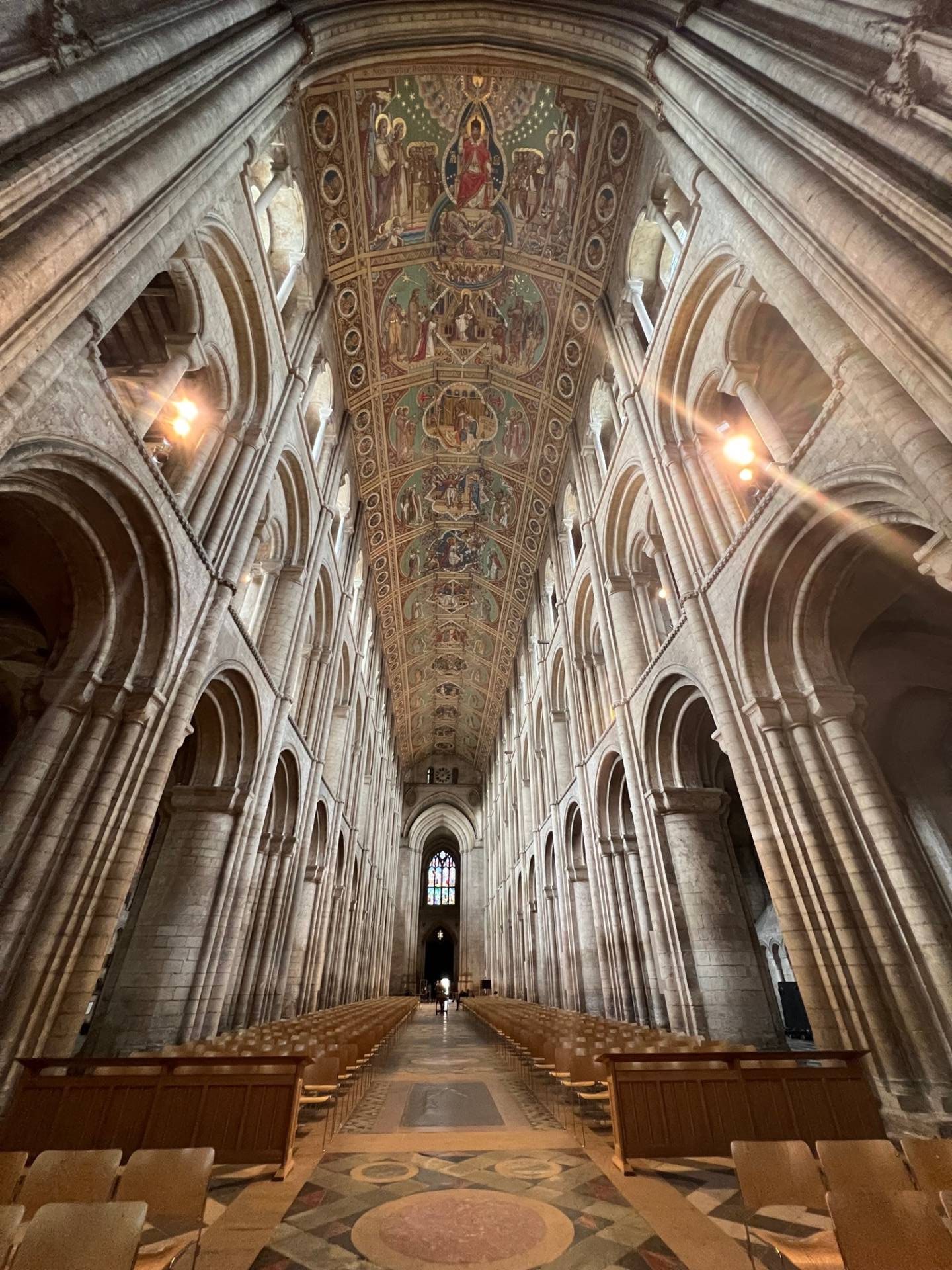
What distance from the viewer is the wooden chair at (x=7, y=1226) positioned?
194 centimetres

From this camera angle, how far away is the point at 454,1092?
275 inches

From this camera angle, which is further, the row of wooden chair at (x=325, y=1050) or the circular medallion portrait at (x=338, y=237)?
the circular medallion portrait at (x=338, y=237)

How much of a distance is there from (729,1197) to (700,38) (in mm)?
13117

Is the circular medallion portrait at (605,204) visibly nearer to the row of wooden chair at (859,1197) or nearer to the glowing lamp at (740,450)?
the glowing lamp at (740,450)


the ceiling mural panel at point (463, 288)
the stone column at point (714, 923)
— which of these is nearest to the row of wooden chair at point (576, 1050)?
the stone column at point (714, 923)

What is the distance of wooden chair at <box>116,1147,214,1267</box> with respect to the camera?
2562 millimetres

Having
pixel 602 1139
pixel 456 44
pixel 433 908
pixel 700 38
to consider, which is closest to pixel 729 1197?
pixel 602 1139

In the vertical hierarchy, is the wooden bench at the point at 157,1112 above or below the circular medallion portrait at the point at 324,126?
below

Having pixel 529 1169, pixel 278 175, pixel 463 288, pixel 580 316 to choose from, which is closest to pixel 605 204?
pixel 580 316

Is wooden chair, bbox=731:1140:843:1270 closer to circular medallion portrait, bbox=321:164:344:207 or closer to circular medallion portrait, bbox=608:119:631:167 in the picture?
circular medallion portrait, bbox=608:119:631:167

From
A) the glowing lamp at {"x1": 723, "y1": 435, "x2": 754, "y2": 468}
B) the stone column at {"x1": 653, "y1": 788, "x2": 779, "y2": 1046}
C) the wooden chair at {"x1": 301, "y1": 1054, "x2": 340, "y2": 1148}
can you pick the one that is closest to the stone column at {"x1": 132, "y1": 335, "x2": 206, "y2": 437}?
the wooden chair at {"x1": 301, "y1": 1054, "x2": 340, "y2": 1148}

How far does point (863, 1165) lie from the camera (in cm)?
275

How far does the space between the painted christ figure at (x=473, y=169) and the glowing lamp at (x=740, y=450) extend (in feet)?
29.0

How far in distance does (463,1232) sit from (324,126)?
15.9 m
